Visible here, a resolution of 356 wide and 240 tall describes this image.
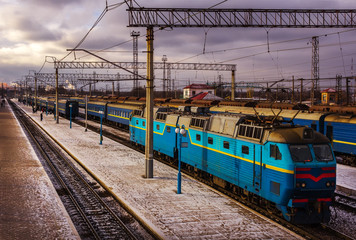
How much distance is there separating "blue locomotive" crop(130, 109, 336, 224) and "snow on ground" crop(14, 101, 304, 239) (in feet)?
3.27

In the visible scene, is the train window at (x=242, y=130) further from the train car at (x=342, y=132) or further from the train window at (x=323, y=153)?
the train car at (x=342, y=132)

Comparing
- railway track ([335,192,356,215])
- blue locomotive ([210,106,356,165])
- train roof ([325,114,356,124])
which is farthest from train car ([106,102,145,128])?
railway track ([335,192,356,215])

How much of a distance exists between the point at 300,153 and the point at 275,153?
93 cm

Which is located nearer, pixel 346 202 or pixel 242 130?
pixel 242 130

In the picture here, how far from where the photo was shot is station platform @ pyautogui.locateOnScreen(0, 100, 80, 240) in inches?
511

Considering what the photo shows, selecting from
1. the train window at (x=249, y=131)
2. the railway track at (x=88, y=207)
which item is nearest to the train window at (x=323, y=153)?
the train window at (x=249, y=131)

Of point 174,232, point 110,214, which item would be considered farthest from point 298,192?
point 110,214

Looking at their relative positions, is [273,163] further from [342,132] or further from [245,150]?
[342,132]

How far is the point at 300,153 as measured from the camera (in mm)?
13398

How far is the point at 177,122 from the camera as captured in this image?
78.2 feet

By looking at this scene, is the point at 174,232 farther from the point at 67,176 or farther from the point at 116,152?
the point at 116,152

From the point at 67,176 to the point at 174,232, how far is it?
12467mm

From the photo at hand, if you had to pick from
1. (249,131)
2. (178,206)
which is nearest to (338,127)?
(249,131)

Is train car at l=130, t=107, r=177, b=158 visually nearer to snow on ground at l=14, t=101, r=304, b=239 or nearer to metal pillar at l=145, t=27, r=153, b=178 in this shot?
snow on ground at l=14, t=101, r=304, b=239
